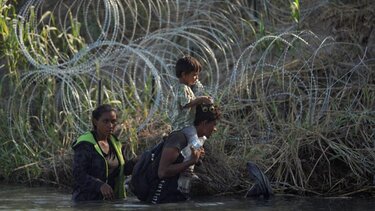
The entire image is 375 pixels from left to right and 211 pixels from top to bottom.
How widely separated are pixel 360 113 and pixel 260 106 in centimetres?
153

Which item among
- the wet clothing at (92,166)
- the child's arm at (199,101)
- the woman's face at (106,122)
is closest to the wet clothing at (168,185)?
the child's arm at (199,101)

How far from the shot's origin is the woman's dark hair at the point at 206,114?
923 cm


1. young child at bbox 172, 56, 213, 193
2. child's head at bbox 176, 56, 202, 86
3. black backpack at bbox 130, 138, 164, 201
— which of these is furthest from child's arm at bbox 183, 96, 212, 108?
black backpack at bbox 130, 138, 164, 201

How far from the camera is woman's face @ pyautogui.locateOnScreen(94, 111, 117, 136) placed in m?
9.47

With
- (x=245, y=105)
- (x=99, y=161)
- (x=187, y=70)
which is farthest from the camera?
(x=245, y=105)

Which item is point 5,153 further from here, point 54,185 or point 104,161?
point 104,161

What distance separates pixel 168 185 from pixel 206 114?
76 cm

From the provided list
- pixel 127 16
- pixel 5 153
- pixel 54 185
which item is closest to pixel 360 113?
pixel 54 185

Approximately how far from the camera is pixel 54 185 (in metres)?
11.8

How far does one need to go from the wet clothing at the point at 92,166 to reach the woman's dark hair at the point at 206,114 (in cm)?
92

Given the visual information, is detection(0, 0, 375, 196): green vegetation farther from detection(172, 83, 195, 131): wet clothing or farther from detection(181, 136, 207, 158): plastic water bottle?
detection(181, 136, 207, 158): plastic water bottle

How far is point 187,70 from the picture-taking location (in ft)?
31.3

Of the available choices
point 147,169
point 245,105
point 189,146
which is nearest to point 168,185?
point 147,169

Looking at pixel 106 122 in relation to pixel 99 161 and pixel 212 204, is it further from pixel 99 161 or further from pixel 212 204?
pixel 212 204
